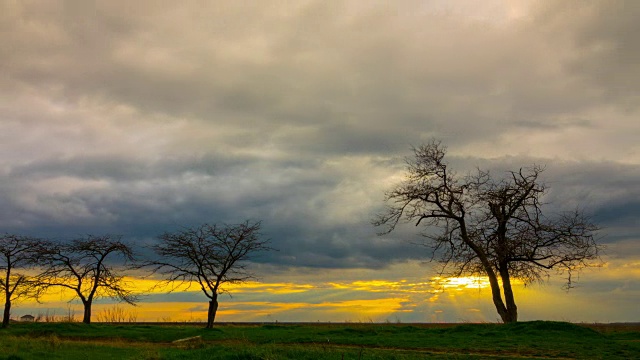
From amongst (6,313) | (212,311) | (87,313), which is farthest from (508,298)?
(6,313)

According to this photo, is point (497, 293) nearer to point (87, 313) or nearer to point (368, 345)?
point (368, 345)

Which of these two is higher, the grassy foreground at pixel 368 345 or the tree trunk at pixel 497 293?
the tree trunk at pixel 497 293

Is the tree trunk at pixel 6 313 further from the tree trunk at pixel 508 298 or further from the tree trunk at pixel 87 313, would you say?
the tree trunk at pixel 508 298

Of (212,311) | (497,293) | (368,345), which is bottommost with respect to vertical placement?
(368,345)

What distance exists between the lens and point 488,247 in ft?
131

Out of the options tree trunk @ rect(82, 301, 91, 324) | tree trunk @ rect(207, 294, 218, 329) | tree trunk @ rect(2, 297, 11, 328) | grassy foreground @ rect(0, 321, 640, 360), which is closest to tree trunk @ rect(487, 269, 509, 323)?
grassy foreground @ rect(0, 321, 640, 360)

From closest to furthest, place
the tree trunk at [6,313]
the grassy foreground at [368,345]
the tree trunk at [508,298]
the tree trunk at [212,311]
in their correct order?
the grassy foreground at [368,345]
the tree trunk at [508,298]
the tree trunk at [212,311]
the tree trunk at [6,313]

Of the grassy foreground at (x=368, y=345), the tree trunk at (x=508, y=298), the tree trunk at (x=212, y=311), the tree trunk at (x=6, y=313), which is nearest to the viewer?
the grassy foreground at (x=368, y=345)

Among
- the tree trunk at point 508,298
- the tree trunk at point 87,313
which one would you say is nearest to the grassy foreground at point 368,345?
the tree trunk at point 508,298

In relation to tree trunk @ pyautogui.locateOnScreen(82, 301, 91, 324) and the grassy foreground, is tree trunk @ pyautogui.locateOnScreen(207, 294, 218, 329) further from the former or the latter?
tree trunk @ pyautogui.locateOnScreen(82, 301, 91, 324)

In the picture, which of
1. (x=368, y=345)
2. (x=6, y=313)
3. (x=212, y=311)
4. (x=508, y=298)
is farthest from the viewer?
(x=6, y=313)

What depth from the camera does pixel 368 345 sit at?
26.8 meters

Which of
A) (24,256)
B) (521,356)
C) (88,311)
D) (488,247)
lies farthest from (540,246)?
(24,256)

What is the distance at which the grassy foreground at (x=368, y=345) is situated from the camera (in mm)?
21594
